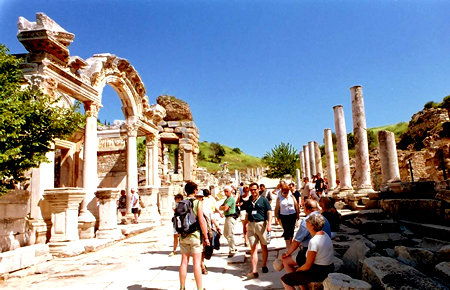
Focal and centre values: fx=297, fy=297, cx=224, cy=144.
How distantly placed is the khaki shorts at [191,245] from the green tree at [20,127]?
3309 millimetres

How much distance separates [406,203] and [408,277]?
5.63 m

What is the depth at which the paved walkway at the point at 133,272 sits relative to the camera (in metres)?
4.86

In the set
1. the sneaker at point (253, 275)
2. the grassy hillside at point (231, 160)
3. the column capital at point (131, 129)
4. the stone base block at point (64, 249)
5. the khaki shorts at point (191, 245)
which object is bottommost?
the sneaker at point (253, 275)

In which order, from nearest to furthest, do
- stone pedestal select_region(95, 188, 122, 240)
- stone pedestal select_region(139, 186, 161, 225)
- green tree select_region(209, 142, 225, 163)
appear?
stone pedestal select_region(95, 188, 122, 240) < stone pedestal select_region(139, 186, 161, 225) < green tree select_region(209, 142, 225, 163)

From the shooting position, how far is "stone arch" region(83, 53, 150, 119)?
1077 cm

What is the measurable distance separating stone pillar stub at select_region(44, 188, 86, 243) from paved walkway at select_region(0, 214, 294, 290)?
0.60 m

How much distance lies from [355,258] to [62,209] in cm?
663

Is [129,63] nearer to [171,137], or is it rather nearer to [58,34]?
[58,34]

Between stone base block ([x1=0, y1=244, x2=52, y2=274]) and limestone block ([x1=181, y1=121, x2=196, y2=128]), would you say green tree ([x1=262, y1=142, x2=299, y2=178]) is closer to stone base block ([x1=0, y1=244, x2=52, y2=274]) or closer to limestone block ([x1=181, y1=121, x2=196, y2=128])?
limestone block ([x1=181, y1=121, x2=196, y2=128])

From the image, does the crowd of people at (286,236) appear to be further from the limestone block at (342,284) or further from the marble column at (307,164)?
the marble column at (307,164)

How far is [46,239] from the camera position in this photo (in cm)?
769

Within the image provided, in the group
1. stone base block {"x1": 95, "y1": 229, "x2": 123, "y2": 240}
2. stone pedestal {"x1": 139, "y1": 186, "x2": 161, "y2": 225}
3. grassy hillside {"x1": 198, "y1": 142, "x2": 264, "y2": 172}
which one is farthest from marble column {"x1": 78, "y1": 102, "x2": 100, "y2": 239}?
grassy hillside {"x1": 198, "y1": 142, "x2": 264, "y2": 172}

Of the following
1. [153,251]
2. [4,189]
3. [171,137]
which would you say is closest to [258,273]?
[153,251]

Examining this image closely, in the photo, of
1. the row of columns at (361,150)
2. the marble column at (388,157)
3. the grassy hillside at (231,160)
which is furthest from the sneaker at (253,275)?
the grassy hillside at (231,160)
